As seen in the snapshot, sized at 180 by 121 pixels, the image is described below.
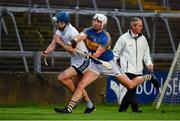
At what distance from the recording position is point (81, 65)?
1847 cm

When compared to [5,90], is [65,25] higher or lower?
higher

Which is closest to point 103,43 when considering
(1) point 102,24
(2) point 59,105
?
(1) point 102,24

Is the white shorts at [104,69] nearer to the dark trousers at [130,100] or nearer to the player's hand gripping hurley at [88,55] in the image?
the player's hand gripping hurley at [88,55]

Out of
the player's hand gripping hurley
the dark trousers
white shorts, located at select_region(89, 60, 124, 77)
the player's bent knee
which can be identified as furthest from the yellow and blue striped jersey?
the dark trousers

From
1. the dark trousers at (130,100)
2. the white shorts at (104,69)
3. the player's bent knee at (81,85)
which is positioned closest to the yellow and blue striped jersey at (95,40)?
the white shorts at (104,69)

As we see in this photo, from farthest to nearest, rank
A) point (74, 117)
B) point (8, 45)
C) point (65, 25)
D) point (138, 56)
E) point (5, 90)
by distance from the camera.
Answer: point (8, 45), point (5, 90), point (138, 56), point (65, 25), point (74, 117)

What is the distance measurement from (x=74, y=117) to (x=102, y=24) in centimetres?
243

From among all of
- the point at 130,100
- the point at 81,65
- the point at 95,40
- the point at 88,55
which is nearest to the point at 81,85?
the point at 81,65

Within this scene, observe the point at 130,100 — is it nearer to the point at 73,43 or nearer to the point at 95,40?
the point at 95,40

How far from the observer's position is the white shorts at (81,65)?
18.5m

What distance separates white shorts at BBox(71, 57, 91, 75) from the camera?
18.5 m

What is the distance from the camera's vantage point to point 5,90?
75.9 ft

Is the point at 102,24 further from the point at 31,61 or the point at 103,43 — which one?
the point at 31,61

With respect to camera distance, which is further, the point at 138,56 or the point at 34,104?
the point at 34,104
